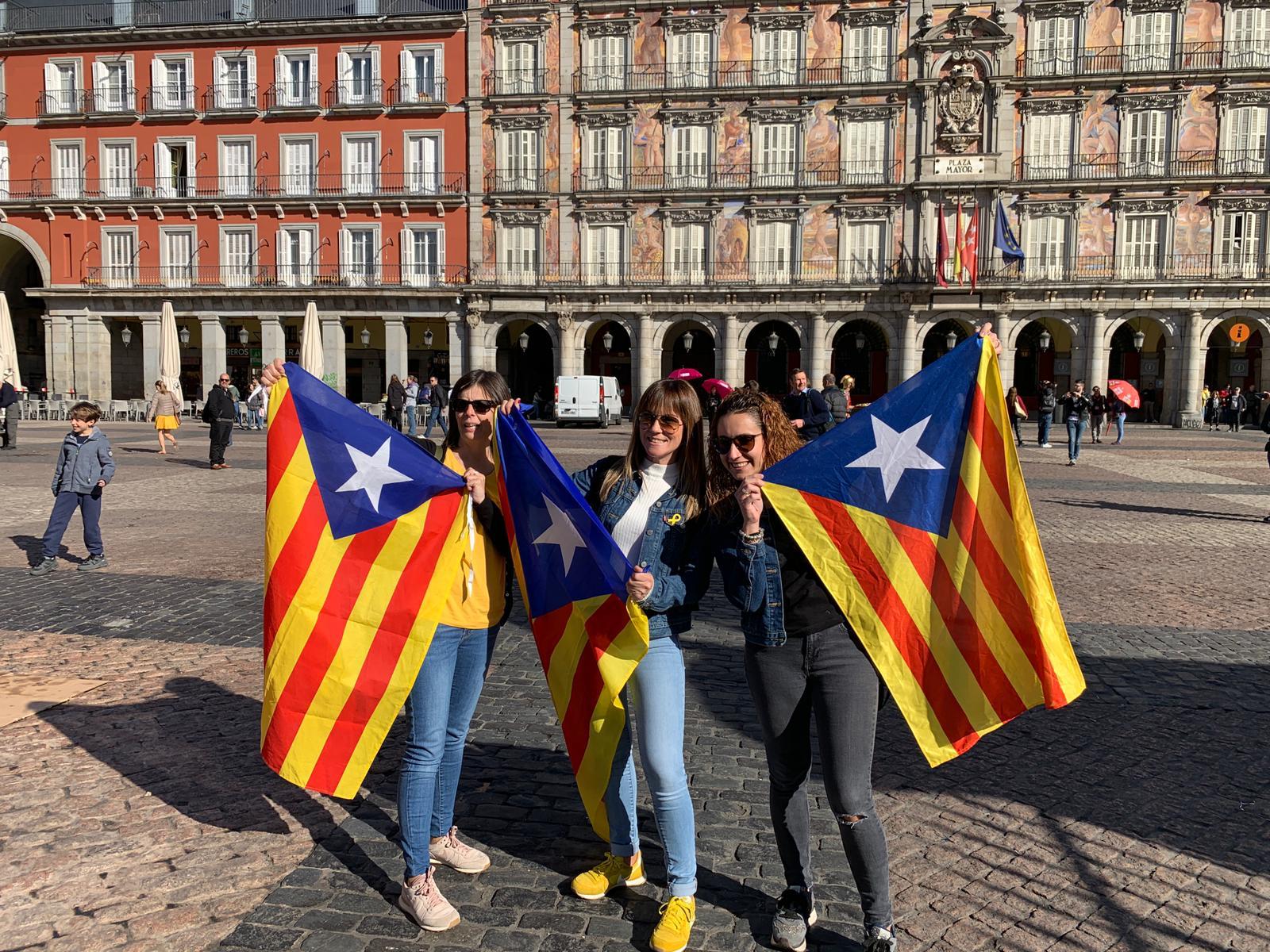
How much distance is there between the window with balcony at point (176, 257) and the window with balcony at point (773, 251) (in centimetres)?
2281

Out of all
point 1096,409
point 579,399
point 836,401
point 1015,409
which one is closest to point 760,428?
point 836,401

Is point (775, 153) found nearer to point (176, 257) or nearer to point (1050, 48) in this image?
point (1050, 48)

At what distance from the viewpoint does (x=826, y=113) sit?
36688 millimetres

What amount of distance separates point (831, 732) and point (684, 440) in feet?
3.26

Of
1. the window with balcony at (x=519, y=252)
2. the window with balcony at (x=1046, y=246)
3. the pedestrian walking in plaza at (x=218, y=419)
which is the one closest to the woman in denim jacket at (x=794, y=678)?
the pedestrian walking in plaza at (x=218, y=419)

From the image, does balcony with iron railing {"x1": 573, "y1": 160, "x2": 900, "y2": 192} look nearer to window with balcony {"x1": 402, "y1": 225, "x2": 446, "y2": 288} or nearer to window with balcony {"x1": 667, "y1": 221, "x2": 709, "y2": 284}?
window with balcony {"x1": 667, "y1": 221, "x2": 709, "y2": 284}

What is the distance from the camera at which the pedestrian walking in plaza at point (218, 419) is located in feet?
54.5

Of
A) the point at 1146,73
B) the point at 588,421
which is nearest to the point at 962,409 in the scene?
the point at 588,421

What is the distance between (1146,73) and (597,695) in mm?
39667

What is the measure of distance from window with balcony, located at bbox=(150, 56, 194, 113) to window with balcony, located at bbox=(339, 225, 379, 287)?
8342 mm

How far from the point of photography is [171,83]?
4003cm

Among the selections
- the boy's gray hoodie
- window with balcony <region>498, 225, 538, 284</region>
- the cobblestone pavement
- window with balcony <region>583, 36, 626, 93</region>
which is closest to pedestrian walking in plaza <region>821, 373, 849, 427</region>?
the cobblestone pavement

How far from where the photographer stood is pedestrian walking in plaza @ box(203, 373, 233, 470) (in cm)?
1661

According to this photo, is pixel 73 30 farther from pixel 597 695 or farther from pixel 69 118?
pixel 597 695
